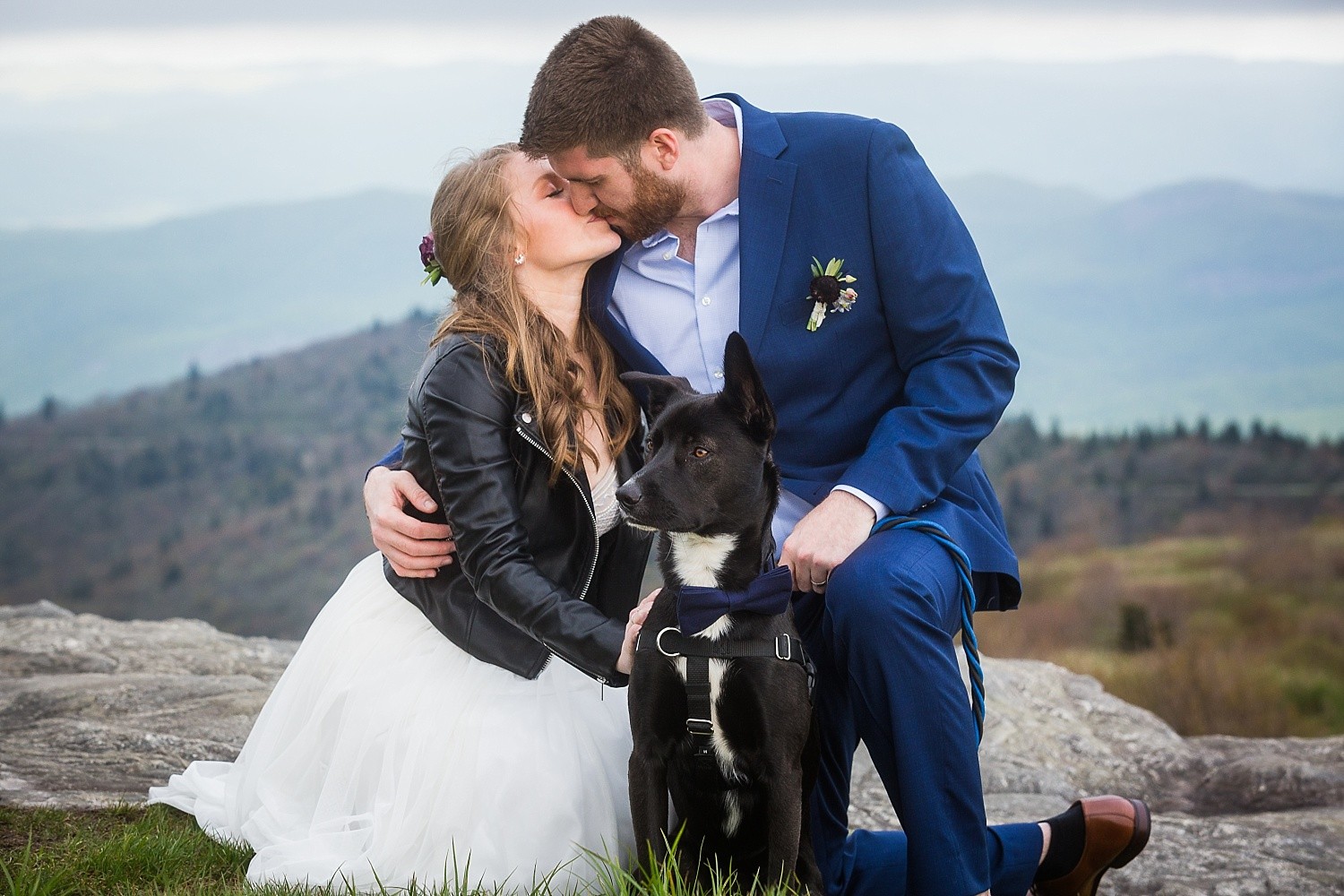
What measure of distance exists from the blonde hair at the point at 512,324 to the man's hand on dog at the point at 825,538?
72cm

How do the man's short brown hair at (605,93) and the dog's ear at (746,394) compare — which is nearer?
the dog's ear at (746,394)

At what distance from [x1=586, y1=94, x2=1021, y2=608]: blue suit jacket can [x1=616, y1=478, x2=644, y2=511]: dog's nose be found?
80 centimetres

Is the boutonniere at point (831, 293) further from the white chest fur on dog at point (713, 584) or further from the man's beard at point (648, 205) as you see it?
the white chest fur on dog at point (713, 584)

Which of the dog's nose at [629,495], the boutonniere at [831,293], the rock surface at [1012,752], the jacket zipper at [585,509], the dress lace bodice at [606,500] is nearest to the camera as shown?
the dog's nose at [629,495]

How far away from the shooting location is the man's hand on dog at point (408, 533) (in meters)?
3.62

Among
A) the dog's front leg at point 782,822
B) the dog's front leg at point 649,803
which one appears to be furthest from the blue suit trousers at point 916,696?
the dog's front leg at point 649,803

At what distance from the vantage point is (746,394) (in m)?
3.12

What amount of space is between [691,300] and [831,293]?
19.2 inches

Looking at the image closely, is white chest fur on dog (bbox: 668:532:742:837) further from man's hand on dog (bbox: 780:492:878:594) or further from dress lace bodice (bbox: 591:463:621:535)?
dress lace bodice (bbox: 591:463:621:535)

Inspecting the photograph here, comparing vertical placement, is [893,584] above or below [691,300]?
below

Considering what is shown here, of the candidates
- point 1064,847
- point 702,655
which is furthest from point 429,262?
point 1064,847

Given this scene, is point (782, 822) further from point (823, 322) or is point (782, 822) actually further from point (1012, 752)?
point (1012, 752)

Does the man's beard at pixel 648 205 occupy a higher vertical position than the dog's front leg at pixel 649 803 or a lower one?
higher

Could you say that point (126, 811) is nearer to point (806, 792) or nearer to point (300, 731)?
point (300, 731)
